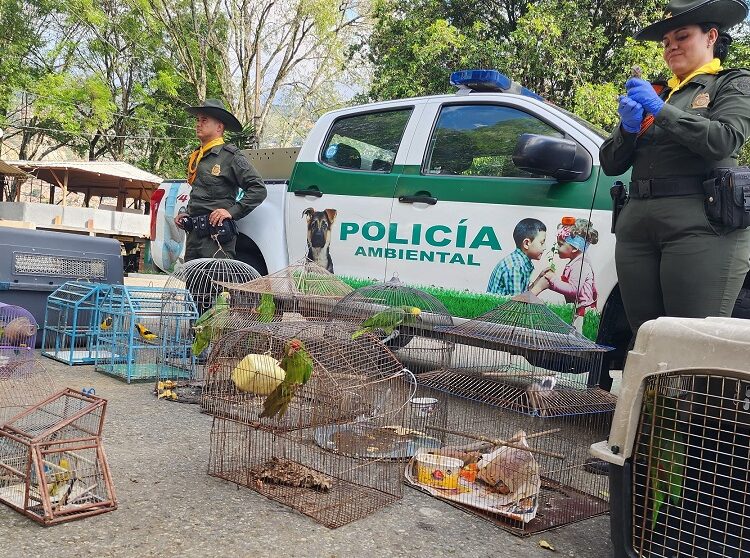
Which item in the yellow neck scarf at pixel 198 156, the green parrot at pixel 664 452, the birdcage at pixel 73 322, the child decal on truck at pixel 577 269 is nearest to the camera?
the green parrot at pixel 664 452

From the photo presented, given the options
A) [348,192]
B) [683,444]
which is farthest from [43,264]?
[683,444]

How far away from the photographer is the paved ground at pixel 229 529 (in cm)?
253

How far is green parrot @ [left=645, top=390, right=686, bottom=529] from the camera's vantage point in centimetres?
221

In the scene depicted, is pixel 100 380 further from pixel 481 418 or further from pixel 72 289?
pixel 481 418

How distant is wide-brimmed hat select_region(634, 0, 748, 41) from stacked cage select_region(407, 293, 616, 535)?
1.51 m

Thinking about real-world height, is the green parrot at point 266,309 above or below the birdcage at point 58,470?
above

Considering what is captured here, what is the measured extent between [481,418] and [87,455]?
79.7 inches

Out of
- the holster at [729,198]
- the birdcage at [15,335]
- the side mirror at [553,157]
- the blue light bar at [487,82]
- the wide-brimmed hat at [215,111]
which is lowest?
the birdcage at [15,335]

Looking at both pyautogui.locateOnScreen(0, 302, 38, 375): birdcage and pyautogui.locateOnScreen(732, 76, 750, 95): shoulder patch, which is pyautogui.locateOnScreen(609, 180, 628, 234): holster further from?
pyautogui.locateOnScreen(0, 302, 38, 375): birdcage

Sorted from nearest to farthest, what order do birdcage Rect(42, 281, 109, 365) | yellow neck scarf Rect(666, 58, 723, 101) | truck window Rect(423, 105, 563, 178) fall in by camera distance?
1. yellow neck scarf Rect(666, 58, 723, 101)
2. truck window Rect(423, 105, 563, 178)
3. birdcage Rect(42, 281, 109, 365)

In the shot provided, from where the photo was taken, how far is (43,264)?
6.04 metres

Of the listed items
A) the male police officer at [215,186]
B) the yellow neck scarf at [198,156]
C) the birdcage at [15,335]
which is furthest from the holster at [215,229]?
the birdcage at [15,335]

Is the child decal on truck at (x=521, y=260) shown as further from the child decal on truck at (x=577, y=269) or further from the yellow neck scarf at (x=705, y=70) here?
the yellow neck scarf at (x=705, y=70)

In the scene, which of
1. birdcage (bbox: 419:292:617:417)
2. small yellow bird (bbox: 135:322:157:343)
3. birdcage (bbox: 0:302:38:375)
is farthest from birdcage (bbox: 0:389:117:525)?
small yellow bird (bbox: 135:322:157:343)
